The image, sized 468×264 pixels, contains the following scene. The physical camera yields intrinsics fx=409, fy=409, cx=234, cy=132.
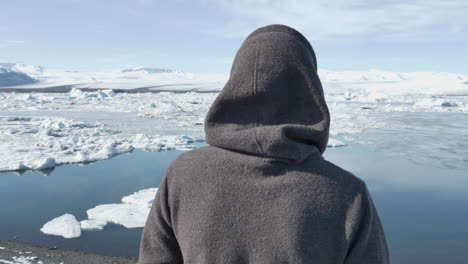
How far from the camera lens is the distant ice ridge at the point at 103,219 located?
4.75 m

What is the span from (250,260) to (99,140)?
10.4m

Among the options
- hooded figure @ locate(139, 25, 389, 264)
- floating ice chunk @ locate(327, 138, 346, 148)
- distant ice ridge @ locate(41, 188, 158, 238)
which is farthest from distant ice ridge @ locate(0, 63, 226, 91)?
hooded figure @ locate(139, 25, 389, 264)

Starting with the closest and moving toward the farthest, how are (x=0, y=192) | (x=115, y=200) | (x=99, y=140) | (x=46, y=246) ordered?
(x=46, y=246), (x=115, y=200), (x=0, y=192), (x=99, y=140)

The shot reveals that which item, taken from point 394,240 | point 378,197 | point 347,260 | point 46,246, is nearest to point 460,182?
point 378,197

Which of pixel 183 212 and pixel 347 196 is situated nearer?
pixel 347 196

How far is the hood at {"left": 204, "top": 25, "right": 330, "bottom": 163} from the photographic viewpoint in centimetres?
76

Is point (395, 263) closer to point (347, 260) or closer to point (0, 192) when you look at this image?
point (347, 260)

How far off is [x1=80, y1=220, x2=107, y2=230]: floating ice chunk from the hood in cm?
441

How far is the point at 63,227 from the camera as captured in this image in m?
4.81

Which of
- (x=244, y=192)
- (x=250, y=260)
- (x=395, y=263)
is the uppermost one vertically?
(x=244, y=192)

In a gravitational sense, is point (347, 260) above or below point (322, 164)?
below

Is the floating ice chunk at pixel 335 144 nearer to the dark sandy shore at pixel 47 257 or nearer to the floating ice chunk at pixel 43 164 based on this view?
the floating ice chunk at pixel 43 164

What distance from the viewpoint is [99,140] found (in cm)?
1055

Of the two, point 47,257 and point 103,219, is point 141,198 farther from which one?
point 47,257
